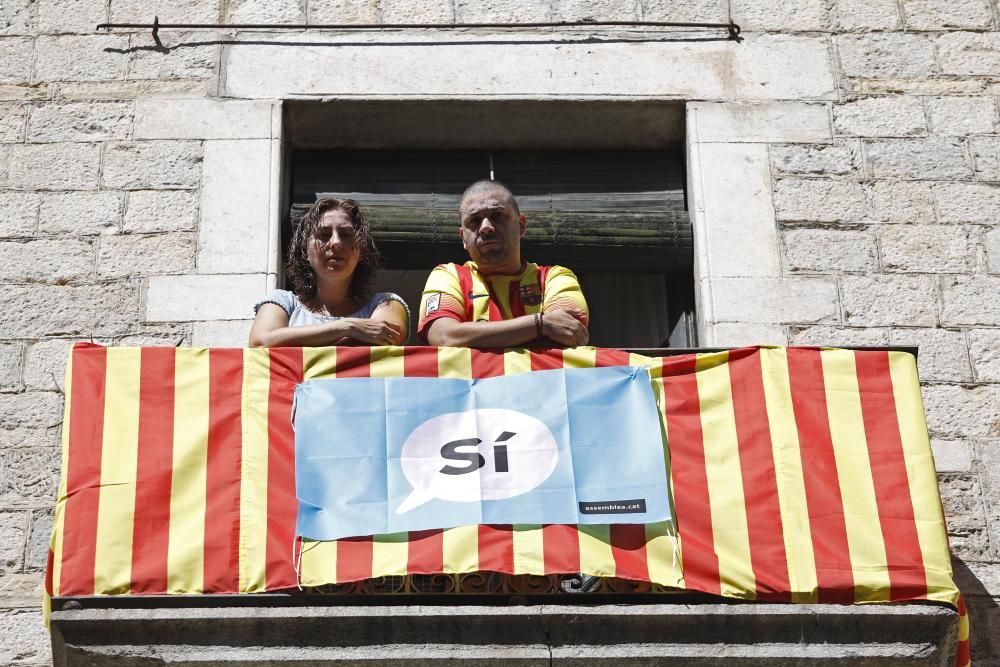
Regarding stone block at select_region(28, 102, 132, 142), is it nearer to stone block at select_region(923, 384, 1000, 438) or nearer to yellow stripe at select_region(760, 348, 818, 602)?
yellow stripe at select_region(760, 348, 818, 602)

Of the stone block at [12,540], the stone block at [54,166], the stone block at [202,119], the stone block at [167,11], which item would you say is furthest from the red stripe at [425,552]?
the stone block at [167,11]

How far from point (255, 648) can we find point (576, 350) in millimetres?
1679

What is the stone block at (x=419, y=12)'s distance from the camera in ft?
25.0

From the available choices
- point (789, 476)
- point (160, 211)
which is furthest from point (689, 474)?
point (160, 211)

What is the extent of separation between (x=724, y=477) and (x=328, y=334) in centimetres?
162

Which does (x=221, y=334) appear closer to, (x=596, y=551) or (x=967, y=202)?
(x=596, y=551)

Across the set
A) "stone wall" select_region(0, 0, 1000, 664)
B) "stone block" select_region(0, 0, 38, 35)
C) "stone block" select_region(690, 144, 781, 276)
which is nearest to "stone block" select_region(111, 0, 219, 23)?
"stone wall" select_region(0, 0, 1000, 664)

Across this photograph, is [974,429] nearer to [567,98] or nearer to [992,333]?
[992,333]

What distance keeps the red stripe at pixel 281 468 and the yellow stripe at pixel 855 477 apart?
193 centimetres

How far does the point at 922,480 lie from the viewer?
5648 mm

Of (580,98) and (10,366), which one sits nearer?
(10,366)

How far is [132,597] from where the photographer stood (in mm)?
5316

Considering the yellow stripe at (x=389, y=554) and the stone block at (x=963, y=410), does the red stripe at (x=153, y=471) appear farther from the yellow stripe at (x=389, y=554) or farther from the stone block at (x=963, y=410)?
the stone block at (x=963, y=410)

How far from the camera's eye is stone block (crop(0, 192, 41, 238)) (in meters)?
7.01
